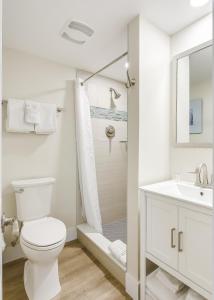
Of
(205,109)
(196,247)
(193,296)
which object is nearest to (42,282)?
(193,296)

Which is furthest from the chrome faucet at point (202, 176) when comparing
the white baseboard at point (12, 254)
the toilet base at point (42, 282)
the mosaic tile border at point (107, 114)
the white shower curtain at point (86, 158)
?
the white baseboard at point (12, 254)

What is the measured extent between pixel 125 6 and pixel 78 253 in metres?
2.42

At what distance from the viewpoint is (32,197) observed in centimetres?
190

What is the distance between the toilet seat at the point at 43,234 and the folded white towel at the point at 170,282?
80 centimetres

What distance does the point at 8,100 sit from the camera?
183cm

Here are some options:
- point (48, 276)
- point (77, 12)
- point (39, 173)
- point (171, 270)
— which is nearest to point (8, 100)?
point (39, 173)

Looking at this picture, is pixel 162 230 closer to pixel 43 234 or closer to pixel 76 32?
pixel 43 234

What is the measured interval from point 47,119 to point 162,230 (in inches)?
62.0

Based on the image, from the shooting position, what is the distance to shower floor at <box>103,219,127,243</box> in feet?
7.73

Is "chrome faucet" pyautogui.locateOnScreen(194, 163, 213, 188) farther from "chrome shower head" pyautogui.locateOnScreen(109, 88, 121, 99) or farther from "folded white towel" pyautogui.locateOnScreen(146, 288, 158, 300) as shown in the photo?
"chrome shower head" pyautogui.locateOnScreen(109, 88, 121, 99)

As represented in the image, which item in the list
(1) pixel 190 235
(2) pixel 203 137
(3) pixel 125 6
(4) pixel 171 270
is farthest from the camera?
(2) pixel 203 137

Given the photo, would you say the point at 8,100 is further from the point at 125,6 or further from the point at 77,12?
the point at 125,6

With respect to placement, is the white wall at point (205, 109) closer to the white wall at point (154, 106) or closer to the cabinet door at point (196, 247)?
the white wall at point (154, 106)

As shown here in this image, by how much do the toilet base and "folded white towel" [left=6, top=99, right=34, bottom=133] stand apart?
1245mm
